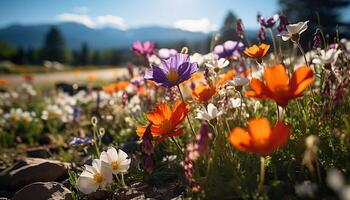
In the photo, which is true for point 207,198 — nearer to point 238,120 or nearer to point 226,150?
point 226,150

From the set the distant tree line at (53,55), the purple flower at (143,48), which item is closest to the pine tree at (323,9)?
the purple flower at (143,48)

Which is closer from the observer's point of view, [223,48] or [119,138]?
[223,48]

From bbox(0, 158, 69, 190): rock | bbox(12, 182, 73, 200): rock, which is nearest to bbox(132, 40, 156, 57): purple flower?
bbox(0, 158, 69, 190): rock

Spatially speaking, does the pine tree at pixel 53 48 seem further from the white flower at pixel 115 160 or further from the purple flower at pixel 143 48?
the white flower at pixel 115 160

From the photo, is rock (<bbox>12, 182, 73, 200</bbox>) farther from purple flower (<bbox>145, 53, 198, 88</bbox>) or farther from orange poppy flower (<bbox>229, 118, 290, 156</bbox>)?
orange poppy flower (<bbox>229, 118, 290, 156</bbox>)

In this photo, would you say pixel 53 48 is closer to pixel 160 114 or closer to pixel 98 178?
pixel 98 178

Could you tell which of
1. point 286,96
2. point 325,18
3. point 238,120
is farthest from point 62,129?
point 325,18

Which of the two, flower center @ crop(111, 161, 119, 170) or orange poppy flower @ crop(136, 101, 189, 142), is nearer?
orange poppy flower @ crop(136, 101, 189, 142)
